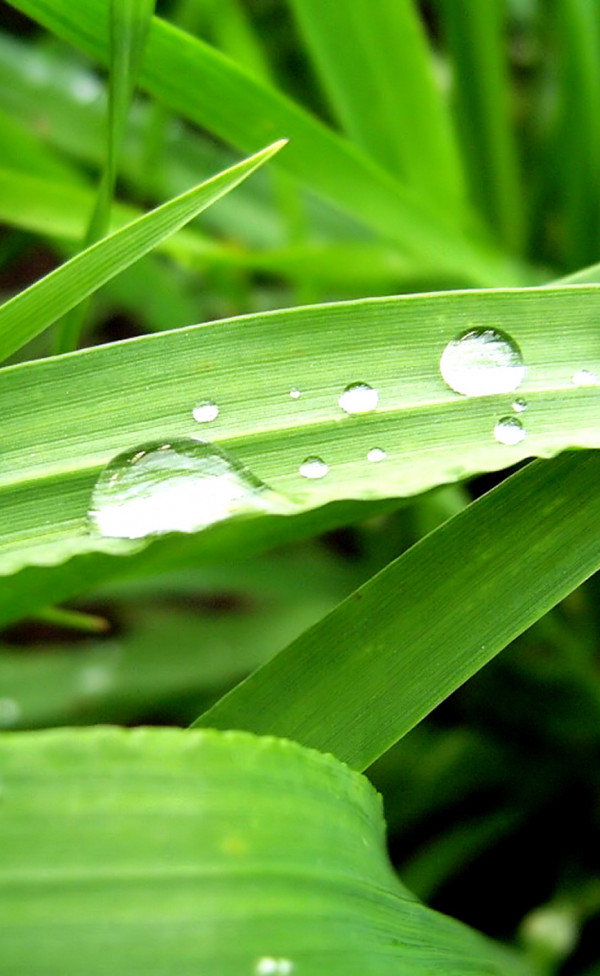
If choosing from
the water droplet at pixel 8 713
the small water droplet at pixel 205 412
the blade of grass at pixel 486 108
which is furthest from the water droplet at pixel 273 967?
the blade of grass at pixel 486 108

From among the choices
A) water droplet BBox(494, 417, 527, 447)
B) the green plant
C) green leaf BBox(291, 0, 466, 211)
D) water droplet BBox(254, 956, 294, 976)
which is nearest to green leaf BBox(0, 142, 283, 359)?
the green plant

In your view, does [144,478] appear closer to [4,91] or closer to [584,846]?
[584,846]

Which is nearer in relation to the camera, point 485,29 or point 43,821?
point 43,821

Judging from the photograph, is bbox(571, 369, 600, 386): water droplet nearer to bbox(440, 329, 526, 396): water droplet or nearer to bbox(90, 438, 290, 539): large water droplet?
bbox(440, 329, 526, 396): water droplet

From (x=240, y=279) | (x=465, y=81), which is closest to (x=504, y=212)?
(x=465, y=81)

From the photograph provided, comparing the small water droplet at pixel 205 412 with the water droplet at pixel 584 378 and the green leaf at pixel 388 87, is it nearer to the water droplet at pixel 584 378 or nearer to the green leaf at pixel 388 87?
the water droplet at pixel 584 378

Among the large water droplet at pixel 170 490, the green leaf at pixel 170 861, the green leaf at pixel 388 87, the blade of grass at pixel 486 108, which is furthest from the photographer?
the blade of grass at pixel 486 108
